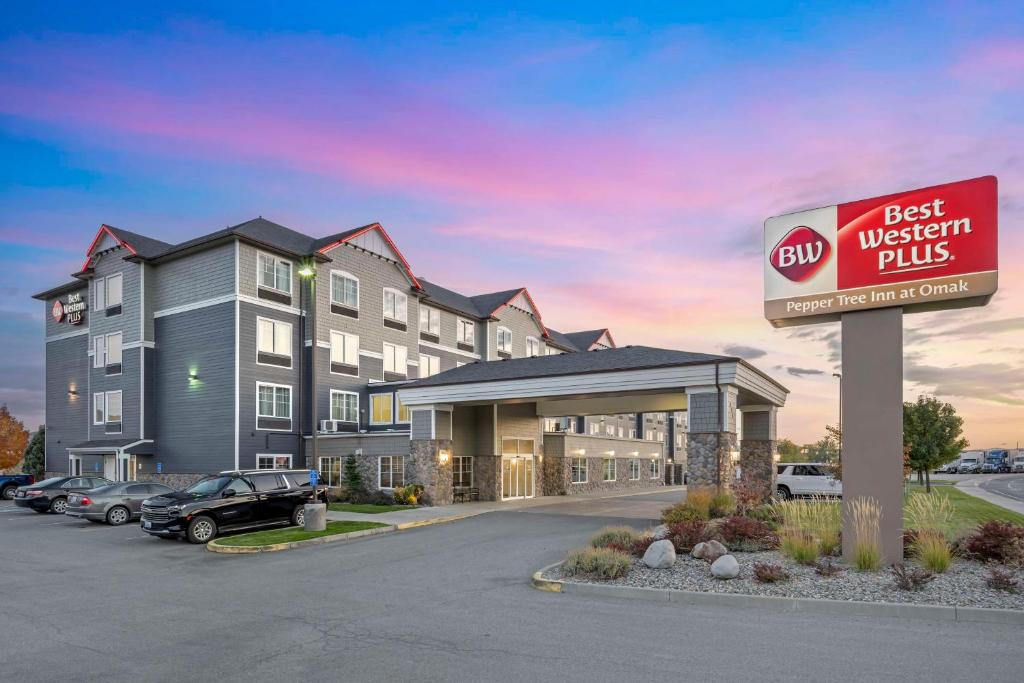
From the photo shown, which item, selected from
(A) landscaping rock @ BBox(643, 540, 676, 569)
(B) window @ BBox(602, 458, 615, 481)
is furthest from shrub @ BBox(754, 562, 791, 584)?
(B) window @ BBox(602, 458, 615, 481)

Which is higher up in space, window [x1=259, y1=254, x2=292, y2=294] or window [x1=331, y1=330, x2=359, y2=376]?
window [x1=259, y1=254, x2=292, y2=294]

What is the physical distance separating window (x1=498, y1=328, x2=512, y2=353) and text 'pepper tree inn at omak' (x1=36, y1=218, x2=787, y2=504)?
769 cm

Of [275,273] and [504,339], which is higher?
[275,273]

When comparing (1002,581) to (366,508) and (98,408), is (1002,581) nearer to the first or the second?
(366,508)

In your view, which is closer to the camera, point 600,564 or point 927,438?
point 600,564

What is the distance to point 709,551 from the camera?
12523mm

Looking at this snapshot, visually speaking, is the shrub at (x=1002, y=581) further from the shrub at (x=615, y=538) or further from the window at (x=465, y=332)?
the window at (x=465, y=332)

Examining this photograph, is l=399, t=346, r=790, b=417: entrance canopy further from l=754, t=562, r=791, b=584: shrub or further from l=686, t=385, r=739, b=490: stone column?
l=754, t=562, r=791, b=584: shrub

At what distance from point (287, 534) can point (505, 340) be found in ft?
102

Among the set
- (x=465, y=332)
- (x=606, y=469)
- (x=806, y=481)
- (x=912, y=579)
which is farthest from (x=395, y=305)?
(x=912, y=579)

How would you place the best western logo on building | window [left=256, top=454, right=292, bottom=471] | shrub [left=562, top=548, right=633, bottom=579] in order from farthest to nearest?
1. window [left=256, top=454, right=292, bottom=471]
2. the best western logo on building
3. shrub [left=562, top=548, right=633, bottom=579]

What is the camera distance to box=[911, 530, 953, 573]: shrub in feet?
36.0

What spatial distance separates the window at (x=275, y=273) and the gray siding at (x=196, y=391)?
2315mm

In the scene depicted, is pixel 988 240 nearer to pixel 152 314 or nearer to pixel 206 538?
pixel 206 538
